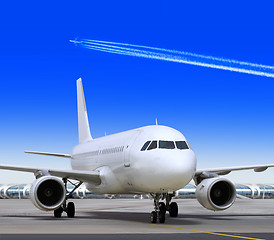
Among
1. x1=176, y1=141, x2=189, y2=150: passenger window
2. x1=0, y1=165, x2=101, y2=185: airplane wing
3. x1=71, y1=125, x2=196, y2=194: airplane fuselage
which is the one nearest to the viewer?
x1=71, y1=125, x2=196, y2=194: airplane fuselage

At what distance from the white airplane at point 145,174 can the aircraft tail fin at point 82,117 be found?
7.81m

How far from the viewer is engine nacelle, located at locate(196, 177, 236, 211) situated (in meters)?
21.8

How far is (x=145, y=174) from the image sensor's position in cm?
1994

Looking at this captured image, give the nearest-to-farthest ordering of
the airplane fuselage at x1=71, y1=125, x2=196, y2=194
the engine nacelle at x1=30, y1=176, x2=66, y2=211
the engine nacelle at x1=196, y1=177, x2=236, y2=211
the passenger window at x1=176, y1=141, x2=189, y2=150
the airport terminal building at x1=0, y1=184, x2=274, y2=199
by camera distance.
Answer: the airplane fuselage at x1=71, y1=125, x2=196, y2=194
the passenger window at x1=176, y1=141, x2=189, y2=150
the engine nacelle at x1=196, y1=177, x2=236, y2=211
the engine nacelle at x1=30, y1=176, x2=66, y2=211
the airport terminal building at x1=0, y1=184, x2=274, y2=199

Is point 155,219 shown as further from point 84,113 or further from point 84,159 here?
point 84,113

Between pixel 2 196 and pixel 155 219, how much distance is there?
5020 centimetres

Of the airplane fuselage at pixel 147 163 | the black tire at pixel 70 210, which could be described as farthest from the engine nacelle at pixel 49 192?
the airplane fuselage at pixel 147 163

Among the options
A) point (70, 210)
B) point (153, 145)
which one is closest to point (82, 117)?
point (70, 210)

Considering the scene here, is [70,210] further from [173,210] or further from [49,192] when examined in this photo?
[173,210]

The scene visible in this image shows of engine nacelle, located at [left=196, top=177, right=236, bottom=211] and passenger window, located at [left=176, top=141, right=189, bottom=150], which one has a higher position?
passenger window, located at [left=176, top=141, right=189, bottom=150]

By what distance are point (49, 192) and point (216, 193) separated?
7042 millimetres

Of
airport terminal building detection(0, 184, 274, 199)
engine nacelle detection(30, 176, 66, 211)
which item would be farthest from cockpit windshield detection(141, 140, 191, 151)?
airport terminal building detection(0, 184, 274, 199)

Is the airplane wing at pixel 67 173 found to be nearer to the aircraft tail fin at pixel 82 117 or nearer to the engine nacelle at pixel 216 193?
the engine nacelle at pixel 216 193

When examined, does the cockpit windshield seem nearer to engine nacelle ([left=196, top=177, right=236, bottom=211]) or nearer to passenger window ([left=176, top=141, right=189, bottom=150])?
passenger window ([left=176, top=141, right=189, bottom=150])
